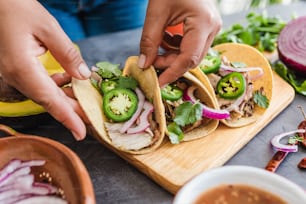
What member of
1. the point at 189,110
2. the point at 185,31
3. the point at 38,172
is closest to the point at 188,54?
the point at 185,31

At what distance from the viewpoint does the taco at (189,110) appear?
5.94 feet

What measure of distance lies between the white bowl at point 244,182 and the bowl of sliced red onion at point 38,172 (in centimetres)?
31

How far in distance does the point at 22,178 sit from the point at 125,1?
1.50 metres

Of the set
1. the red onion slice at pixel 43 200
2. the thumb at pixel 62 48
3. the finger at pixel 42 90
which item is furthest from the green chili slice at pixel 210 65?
the red onion slice at pixel 43 200

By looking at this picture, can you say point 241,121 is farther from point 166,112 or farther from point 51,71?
point 51,71

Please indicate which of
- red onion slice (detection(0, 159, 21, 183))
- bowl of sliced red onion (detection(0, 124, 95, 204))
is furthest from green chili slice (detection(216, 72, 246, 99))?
red onion slice (detection(0, 159, 21, 183))

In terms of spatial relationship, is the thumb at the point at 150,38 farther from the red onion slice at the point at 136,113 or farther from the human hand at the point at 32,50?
the human hand at the point at 32,50

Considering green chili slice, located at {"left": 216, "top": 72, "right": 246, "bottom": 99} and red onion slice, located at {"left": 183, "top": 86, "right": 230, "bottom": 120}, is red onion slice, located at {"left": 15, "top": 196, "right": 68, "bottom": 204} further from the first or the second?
green chili slice, located at {"left": 216, "top": 72, "right": 246, "bottom": 99}

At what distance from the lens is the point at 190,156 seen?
5.79 feet

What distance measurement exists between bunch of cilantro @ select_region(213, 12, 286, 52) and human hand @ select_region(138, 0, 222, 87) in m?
0.72

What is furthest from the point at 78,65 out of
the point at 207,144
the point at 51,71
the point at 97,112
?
the point at 207,144

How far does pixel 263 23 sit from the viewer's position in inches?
106

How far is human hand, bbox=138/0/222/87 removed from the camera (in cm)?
177

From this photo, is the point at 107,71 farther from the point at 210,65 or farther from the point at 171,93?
the point at 210,65
